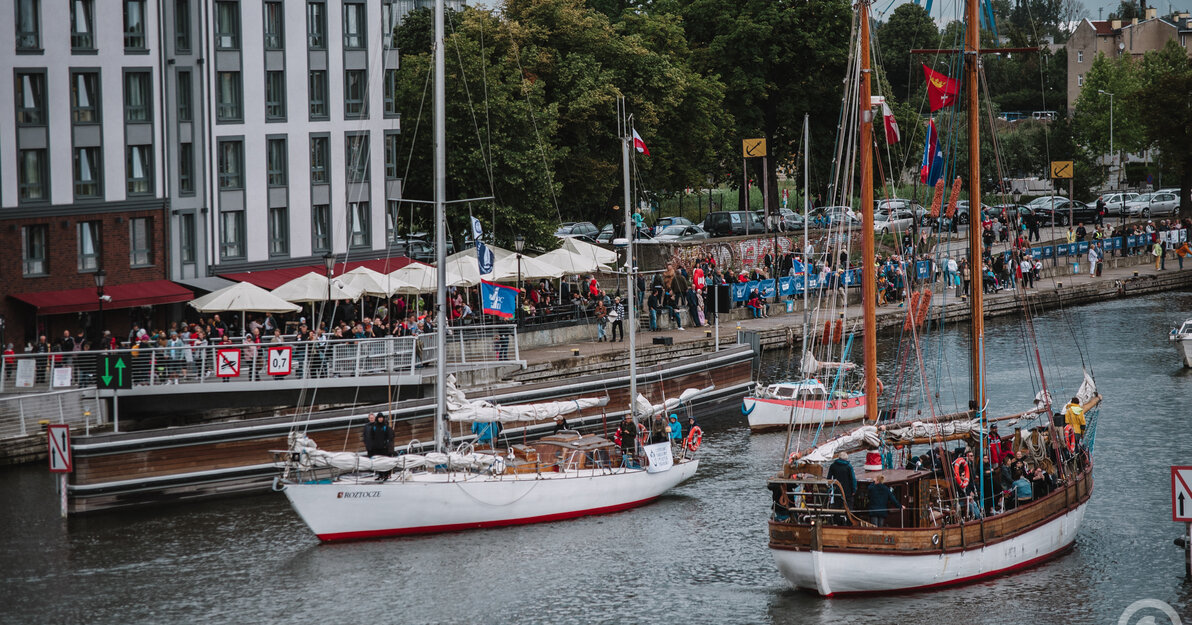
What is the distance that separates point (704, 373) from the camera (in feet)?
174

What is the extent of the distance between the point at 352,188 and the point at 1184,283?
48.0m

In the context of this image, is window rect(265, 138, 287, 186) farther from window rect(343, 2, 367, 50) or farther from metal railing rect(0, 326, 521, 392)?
metal railing rect(0, 326, 521, 392)

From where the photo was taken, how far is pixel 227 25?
61.8m

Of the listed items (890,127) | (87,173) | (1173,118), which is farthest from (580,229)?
(890,127)

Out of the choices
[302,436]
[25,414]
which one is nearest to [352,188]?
[25,414]

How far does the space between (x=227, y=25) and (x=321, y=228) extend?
9978mm

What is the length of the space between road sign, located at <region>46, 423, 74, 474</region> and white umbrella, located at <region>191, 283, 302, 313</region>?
42.8 ft

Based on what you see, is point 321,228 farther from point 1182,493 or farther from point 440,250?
point 1182,493

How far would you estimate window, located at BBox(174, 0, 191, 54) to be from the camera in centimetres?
6022

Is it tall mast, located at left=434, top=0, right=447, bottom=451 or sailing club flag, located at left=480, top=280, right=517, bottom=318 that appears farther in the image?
sailing club flag, located at left=480, top=280, right=517, bottom=318

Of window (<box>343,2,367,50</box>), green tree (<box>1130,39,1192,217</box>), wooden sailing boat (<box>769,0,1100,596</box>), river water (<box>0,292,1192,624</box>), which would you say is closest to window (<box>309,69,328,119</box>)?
window (<box>343,2,367,50</box>)

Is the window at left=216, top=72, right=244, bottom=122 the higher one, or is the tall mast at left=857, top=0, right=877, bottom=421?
the window at left=216, top=72, right=244, bottom=122

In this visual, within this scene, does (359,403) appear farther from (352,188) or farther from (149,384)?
(352,188)

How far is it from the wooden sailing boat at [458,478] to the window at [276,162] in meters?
26.4
